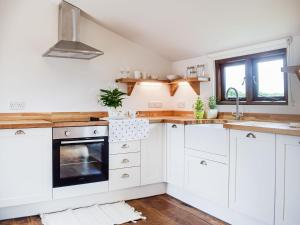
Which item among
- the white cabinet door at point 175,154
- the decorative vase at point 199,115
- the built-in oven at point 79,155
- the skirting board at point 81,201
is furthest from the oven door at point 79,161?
the decorative vase at point 199,115

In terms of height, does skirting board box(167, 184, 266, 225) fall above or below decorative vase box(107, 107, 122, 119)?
below

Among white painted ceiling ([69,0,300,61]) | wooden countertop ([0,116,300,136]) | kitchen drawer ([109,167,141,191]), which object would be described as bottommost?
kitchen drawer ([109,167,141,191])

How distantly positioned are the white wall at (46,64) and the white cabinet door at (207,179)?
1.34m

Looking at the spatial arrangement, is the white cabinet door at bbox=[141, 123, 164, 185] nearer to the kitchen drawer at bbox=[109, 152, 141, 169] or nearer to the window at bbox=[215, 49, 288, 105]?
the kitchen drawer at bbox=[109, 152, 141, 169]

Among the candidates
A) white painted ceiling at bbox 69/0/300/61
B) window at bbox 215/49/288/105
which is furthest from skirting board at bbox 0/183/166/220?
white painted ceiling at bbox 69/0/300/61

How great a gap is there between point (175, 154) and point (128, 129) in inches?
24.7

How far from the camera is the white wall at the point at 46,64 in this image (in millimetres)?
3105

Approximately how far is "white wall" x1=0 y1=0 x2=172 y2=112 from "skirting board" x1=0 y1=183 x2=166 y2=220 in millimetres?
1051

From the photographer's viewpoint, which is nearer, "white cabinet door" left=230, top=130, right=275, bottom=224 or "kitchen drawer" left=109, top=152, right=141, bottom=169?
"white cabinet door" left=230, top=130, right=275, bottom=224

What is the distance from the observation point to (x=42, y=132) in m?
2.76

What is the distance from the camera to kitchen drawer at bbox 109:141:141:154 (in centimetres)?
317

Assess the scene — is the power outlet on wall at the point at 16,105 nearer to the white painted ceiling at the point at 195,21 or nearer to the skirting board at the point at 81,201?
the skirting board at the point at 81,201

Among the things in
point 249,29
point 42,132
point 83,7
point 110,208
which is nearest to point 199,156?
point 110,208

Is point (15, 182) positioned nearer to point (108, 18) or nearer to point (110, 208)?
point (110, 208)
